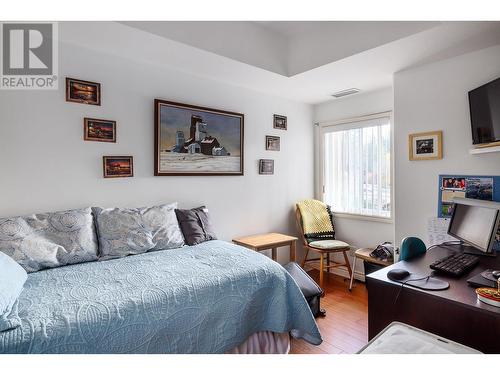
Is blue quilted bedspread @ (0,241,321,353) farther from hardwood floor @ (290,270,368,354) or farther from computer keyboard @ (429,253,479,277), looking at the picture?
computer keyboard @ (429,253,479,277)

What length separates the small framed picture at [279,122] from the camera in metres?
3.79

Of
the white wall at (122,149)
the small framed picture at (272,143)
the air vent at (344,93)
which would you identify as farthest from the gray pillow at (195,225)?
the air vent at (344,93)

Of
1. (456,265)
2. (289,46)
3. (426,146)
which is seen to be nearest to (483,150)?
(426,146)

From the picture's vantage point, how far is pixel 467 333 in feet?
4.20

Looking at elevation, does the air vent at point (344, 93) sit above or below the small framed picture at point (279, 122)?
above

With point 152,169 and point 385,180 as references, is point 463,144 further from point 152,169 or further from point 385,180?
point 152,169

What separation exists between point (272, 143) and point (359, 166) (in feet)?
3.88

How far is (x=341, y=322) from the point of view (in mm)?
2676

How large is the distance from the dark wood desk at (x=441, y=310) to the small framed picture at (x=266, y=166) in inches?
84.2

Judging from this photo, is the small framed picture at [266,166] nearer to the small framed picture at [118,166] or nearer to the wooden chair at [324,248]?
the wooden chair at [324,248]

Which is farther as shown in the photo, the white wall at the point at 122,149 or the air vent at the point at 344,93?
the air vent at the point at 344,93

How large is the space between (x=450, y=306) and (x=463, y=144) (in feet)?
5.62

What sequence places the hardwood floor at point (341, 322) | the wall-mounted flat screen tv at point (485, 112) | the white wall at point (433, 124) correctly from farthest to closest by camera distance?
the white wall at point (433, 124)
the hardwood floor at point (341, 322)
the wall-mounted flat screen tv at point (485, 112)
